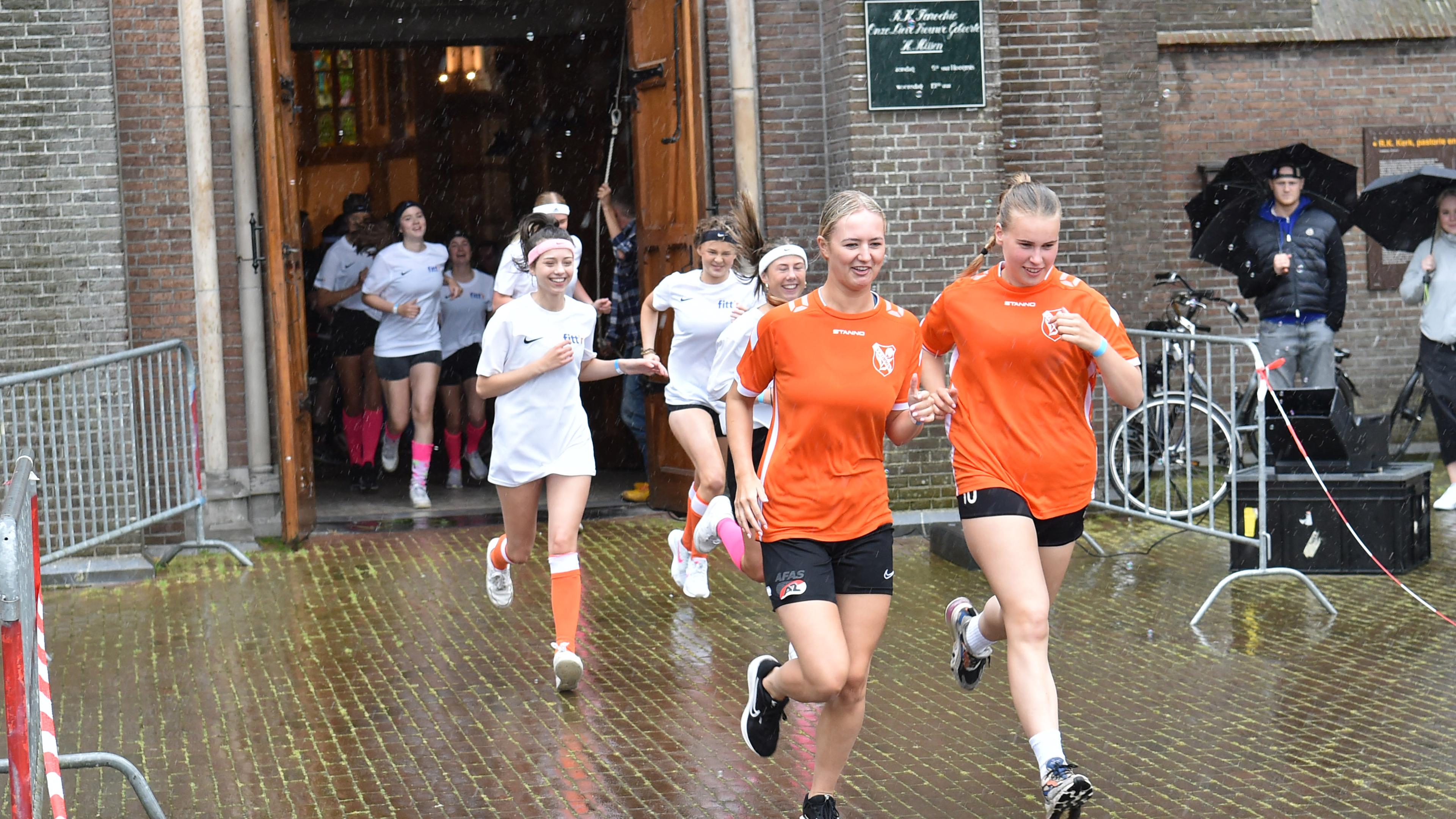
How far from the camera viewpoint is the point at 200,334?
1096 centimetres

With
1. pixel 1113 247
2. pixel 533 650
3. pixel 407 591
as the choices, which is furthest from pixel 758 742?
pixel 1113 247

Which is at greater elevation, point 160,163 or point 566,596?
point 160,163

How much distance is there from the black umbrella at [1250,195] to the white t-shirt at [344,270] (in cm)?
647

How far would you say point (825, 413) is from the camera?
520cm

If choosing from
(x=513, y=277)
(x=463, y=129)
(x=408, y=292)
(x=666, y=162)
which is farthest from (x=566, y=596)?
(x=463, y=129)

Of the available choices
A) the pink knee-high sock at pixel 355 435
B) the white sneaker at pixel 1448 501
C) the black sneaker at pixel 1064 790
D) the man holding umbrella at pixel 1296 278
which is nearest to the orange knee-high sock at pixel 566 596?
the black sneaker at pixel 1064 790

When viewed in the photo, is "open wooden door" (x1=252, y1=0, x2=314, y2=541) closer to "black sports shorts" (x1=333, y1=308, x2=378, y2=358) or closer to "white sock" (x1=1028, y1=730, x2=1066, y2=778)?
"black sports shorts" (x1=333, y1=308, x2=378, y2=358)

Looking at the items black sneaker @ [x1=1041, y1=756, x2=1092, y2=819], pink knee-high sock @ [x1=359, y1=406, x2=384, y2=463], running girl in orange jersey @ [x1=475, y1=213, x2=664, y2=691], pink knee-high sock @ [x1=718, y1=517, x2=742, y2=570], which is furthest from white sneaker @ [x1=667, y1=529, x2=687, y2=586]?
pink knee-high sock @ [x1=359, y1=406, x2=384, y2=463]

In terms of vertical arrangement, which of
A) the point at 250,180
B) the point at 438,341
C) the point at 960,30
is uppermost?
the point at 960,30

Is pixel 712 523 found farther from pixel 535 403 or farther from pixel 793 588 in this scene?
pixel 793 588

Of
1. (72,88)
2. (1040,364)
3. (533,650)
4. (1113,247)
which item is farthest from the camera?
(1113,247)

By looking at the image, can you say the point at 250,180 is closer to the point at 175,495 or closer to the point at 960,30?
the point at 175,495

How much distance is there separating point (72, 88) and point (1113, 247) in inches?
323

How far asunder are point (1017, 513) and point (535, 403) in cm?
276
